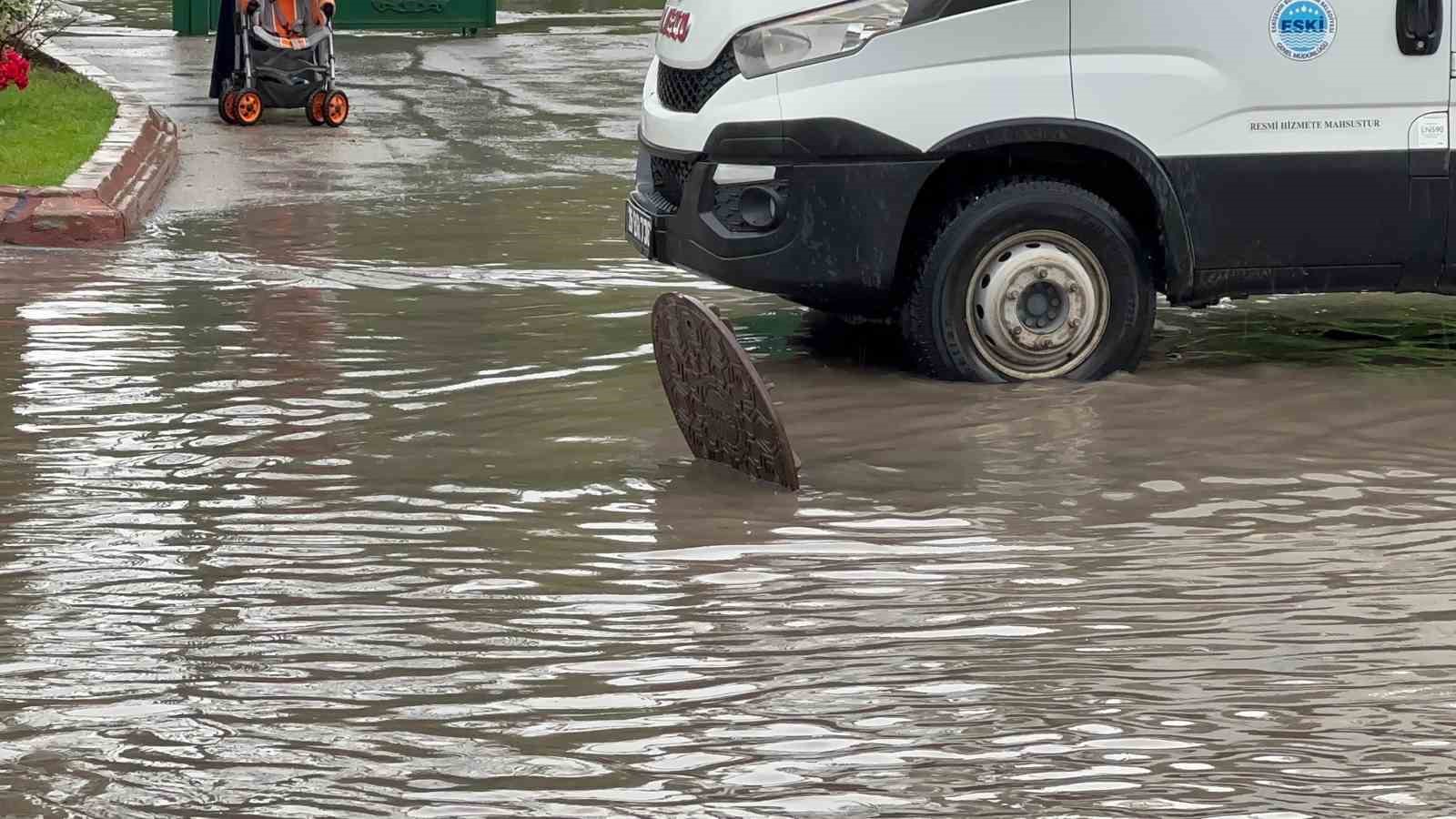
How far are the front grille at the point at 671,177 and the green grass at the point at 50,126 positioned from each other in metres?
4.53

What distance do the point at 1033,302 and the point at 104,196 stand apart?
221 inches

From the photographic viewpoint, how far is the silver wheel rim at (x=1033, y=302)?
8133 mm

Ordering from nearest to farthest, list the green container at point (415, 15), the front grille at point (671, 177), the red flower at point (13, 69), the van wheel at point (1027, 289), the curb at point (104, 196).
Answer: the van wheel at point (1027, 289), the front grille at point (671, 177), the curb at point (104, 196), the red flower at point (13, 69), the green container at point (415, 15)

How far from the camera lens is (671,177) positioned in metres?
8.58

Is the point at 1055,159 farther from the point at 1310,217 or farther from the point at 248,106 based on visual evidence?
the point at 248,106

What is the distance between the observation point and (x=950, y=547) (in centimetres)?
605

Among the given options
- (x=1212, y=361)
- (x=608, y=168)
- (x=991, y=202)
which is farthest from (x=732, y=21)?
(x=608, y=168)

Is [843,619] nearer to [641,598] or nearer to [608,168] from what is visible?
[641,598]

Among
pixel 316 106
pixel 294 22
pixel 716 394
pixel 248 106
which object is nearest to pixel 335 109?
pixel 316 106

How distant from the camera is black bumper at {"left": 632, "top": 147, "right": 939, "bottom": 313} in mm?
8016

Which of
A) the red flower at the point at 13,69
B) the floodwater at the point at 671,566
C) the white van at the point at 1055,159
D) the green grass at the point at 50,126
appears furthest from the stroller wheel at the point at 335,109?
the white van at the point at 1055,159

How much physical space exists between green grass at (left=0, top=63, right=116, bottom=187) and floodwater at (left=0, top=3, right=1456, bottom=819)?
83.7 inches

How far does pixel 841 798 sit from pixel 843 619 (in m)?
1.14

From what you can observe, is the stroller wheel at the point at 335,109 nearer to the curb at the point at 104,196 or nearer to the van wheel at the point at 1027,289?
the curb at the point at 104,196
